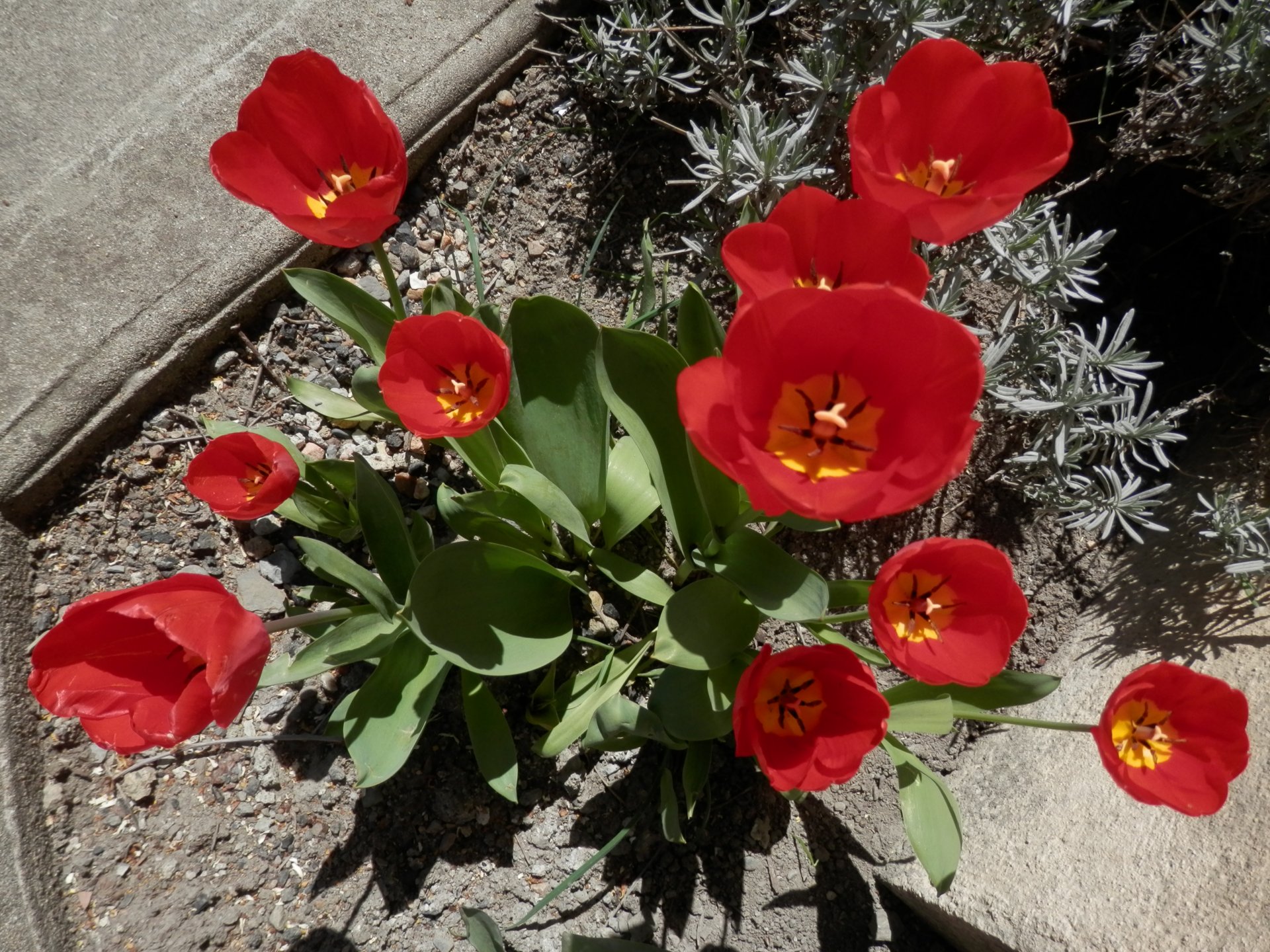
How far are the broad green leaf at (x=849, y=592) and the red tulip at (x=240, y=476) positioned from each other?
1116mm

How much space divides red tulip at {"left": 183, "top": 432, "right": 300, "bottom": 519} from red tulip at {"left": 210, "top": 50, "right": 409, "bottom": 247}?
458 millimetres

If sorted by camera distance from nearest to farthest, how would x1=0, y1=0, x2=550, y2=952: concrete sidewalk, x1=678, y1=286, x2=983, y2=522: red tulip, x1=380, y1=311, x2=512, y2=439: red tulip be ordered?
1. x1=678, y1=286, x2=983, y2=522: red tulip
2. x1=380, y1=311, x2=512, y2=439: red tulip
3. x1=0, y1=0, x2=550, y2=952: concrete sidewalk

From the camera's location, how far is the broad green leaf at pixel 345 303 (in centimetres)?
173

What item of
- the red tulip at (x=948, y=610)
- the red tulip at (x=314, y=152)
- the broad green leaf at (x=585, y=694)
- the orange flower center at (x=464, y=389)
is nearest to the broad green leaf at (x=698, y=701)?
the broad green leaf at (x=585, y=694)

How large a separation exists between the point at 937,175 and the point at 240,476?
144 centimetres

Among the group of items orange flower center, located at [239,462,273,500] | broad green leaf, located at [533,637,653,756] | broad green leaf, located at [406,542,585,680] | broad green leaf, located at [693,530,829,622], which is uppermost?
orange flower center, located at [239,462,273,500]

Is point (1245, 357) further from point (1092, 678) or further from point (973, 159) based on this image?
point (973, 159)

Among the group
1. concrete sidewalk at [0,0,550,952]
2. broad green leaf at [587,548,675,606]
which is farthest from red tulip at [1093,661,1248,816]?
concrete sidewalk at [0,0,550,952]

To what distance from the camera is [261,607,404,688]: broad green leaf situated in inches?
57.6

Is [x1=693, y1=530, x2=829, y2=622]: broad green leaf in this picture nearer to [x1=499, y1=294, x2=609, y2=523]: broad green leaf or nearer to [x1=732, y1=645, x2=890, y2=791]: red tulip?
[x1=732, y1=645, x2=890, y2=791]: red tulip

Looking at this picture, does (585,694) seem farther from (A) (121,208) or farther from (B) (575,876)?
(A) (121,208)

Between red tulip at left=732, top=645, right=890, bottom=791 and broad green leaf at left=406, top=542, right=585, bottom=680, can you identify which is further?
broad green leaf at left=406, top=542, right=585, bottom=680

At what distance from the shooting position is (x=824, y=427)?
1234 millimetres

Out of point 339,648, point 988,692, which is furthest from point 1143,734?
point 339,648
